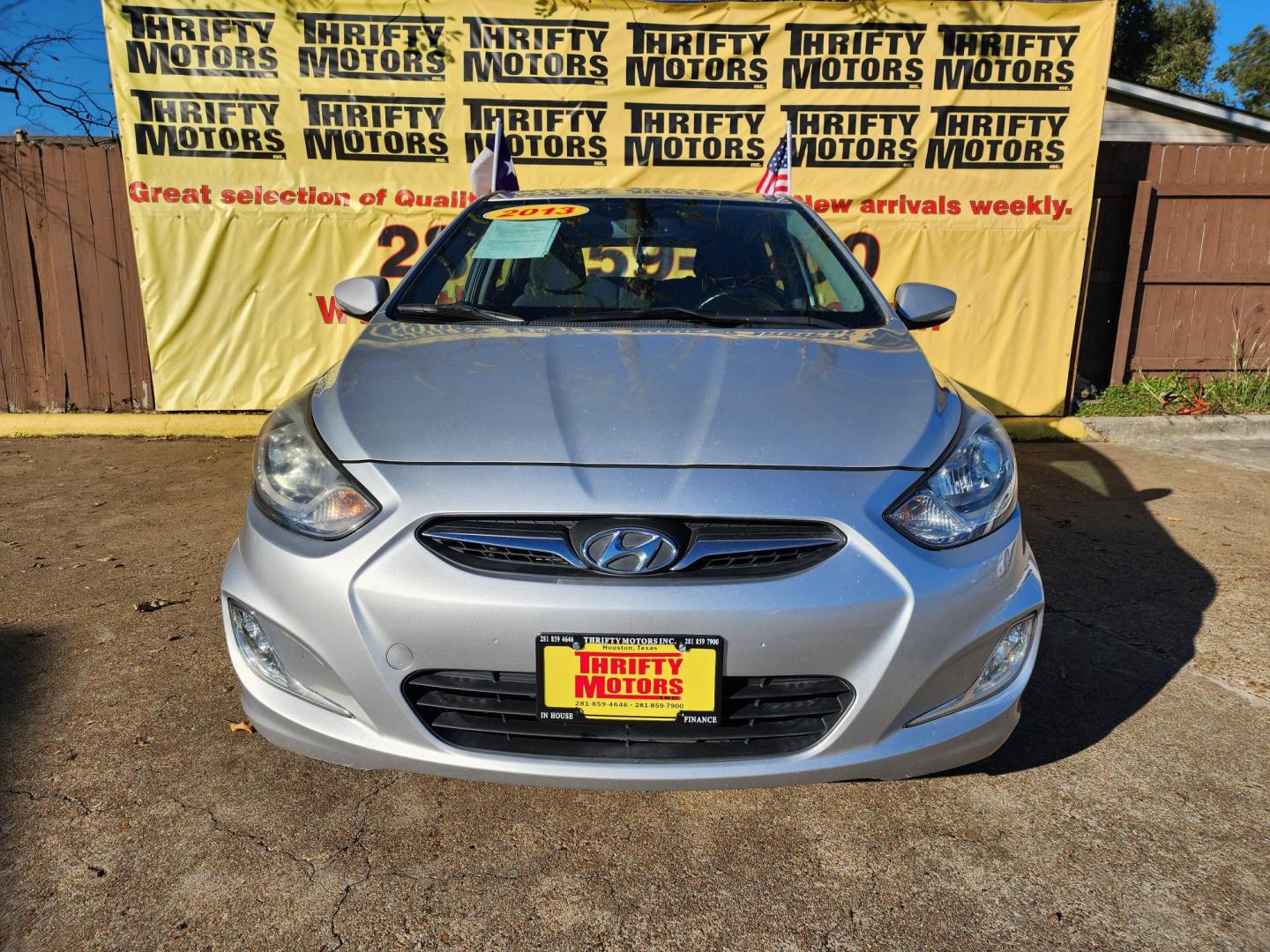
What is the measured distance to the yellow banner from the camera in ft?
19.6

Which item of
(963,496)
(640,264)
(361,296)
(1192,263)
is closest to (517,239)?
(640,264)

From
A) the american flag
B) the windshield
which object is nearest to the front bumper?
the windshield

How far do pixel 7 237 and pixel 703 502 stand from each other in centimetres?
649

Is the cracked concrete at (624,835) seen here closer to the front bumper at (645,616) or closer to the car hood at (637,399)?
the front bumper at (645,616)

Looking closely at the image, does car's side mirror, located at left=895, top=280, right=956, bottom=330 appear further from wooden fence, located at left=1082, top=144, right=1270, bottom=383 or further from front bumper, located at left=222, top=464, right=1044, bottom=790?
wooden fence, located at left=1082, top=144, right=1270, bottom=383

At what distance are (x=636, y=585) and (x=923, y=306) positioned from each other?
168 cm

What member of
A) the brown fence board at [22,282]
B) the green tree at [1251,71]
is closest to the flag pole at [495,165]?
the brown fence board at [22,282]

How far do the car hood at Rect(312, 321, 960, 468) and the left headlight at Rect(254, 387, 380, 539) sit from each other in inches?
1.9

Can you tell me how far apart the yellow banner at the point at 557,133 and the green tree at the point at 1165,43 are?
23224mm

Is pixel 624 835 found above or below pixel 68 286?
below

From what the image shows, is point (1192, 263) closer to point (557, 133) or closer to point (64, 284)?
point (557, 133)

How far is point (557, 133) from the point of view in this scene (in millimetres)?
6129

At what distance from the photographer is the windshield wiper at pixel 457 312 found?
8.79ft

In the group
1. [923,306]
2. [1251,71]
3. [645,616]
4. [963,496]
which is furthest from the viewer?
[1251,71]
